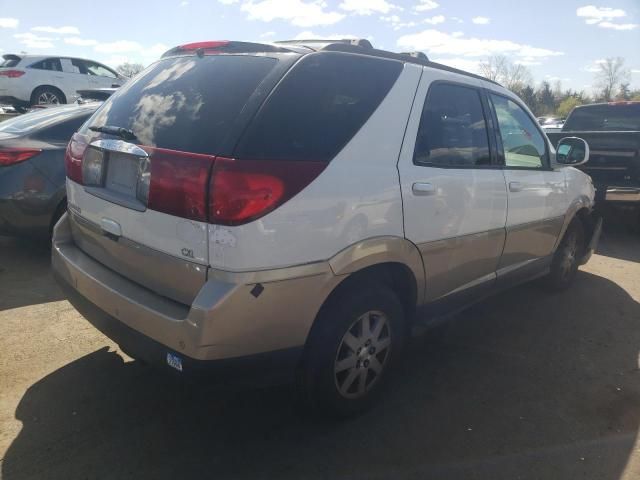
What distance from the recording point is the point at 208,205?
2.00m

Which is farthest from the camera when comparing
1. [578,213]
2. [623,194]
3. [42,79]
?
[42,79]

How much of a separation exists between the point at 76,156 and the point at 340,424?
2051 mm

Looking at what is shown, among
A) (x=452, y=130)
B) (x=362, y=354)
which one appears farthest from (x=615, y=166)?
(x=362, y=354)

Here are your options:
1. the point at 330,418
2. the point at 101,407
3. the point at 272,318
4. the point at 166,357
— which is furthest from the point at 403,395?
the point at 101,407

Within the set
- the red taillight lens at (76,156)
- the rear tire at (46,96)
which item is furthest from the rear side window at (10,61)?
the red taillight lens at (76,156)

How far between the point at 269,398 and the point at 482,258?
1667mm

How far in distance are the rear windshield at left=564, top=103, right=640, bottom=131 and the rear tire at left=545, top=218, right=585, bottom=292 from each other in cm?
438

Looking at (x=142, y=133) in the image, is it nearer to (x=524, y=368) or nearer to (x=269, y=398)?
(x=269, y=398)

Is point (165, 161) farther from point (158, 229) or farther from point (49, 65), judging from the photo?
point (49, 65)

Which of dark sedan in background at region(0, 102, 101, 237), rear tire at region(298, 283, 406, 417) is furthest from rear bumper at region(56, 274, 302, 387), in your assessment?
dark sedan in background at region(0, 102, 101, 237)

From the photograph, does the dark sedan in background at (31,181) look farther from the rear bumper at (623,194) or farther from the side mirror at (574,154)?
the rear bumper at (623,194)

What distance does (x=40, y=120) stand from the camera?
16.5 feet

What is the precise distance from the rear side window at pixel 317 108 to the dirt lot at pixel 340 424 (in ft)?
3.95

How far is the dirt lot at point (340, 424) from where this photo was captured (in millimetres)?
2375
